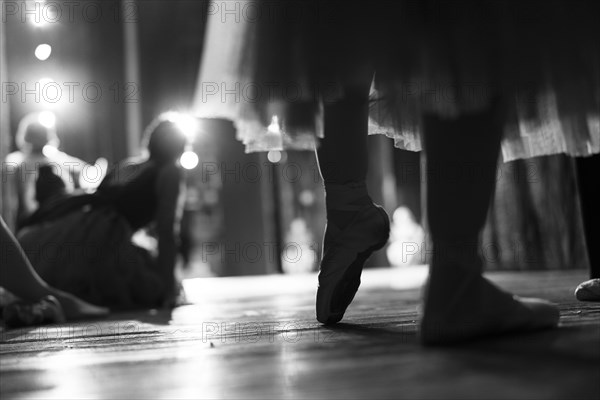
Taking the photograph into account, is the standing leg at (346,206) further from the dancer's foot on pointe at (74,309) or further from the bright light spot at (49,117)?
the bright light spot at (49,117)

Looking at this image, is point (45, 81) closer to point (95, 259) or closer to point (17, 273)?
point (95, 259)

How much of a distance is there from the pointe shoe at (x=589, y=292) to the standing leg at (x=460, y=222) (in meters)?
0.67

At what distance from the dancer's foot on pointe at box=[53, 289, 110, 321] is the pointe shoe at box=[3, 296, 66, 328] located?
9cm

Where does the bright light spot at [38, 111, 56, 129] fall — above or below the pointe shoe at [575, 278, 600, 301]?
above

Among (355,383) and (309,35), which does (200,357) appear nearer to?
(355,383)

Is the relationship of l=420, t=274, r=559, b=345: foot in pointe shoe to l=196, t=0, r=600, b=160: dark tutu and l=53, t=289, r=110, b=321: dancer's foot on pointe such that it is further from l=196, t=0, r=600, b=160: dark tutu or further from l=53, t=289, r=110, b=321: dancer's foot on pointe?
l=53, t=289, r=110, b=321: dancer's foot on pointe

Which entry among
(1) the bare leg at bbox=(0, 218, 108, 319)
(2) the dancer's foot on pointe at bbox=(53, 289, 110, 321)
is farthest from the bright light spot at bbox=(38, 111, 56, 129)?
(1) the bare leg at bbox=(0, 218, 108, 319)

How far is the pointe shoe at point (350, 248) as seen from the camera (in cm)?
107

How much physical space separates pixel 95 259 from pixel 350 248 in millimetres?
1497

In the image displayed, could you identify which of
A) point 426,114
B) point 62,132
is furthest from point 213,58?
point 62,132

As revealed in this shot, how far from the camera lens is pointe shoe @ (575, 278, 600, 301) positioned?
4.63 ft

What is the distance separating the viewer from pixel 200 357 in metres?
Result: 0.81

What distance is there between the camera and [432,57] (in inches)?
33.2

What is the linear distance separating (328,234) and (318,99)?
0.25m
